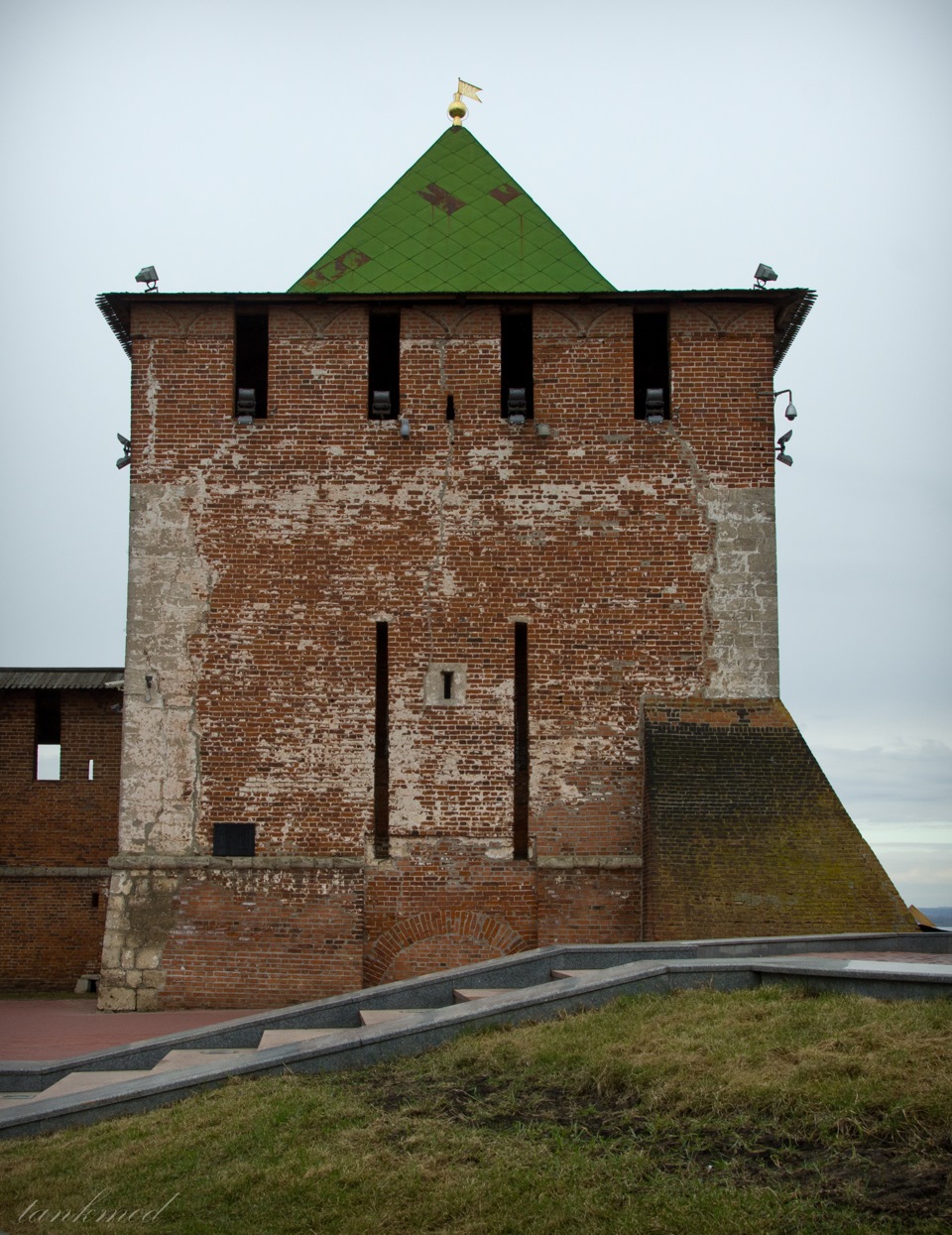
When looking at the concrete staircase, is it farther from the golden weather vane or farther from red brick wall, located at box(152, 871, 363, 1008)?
the golden weather vane

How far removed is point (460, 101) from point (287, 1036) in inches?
477

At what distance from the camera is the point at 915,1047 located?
6.14m

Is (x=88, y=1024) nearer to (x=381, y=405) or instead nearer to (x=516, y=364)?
(x=381, y=405)

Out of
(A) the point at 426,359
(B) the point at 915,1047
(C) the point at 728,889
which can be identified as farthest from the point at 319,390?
(B) the point at 915,1047

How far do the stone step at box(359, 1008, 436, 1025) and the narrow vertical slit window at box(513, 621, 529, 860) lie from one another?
12.6ft

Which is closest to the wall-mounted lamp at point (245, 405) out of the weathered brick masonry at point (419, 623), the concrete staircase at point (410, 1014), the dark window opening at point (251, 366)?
the dark window opening at point (251, 366)

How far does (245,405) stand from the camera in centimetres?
1398

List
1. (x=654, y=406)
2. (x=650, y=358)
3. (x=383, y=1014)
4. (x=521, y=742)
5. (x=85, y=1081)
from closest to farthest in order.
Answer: (x=85, y=1081) < (x=383, y=1014) < (x=521, y=742) < (x=654, y=406) < (x=650, y=358)

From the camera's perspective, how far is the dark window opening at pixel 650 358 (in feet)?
46.9

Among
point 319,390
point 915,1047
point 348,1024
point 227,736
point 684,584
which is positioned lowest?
point 348,1024

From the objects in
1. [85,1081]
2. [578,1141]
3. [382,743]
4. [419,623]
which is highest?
[419,623]

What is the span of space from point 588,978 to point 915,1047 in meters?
2.58

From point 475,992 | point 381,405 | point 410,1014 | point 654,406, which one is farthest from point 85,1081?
point 654,406

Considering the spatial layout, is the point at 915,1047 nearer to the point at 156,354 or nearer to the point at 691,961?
the point at 691,961
